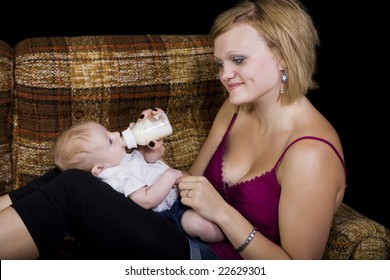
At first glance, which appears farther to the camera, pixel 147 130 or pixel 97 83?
pixel 97 83

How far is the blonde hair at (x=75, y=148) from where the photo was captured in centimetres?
197

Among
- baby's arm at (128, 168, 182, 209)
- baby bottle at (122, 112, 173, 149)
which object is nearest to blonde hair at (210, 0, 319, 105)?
baby bottle at (122, 112, 173, 149)

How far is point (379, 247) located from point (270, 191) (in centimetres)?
45

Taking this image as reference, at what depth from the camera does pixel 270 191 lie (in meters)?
1.91

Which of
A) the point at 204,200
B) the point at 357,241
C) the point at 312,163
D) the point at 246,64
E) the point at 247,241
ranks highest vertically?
the point at 246,64

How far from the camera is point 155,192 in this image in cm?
195

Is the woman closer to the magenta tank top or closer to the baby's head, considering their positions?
the magenta tank top

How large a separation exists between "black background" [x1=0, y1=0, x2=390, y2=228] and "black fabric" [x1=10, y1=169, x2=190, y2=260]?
47.7 inches

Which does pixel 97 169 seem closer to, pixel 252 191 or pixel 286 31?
pixel 252 191

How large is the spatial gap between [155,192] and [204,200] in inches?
7.1

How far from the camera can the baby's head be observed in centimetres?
197

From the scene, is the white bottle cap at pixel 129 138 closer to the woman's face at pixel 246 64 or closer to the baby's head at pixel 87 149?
the baby's head at pixel 87 149

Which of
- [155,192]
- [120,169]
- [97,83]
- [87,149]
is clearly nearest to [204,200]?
[155,192]

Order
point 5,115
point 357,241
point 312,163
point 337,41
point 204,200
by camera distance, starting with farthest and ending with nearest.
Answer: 1. point 337,41
2. point 5,115
3. point 357,241
4. point 204,200
5. point 312,163
